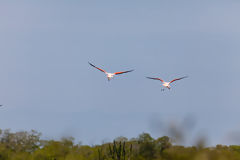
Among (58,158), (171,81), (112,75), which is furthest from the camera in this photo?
(58,158)

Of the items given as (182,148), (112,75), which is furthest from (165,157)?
(112,75)

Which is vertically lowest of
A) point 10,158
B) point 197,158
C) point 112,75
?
point 197,158

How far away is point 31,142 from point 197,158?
109 meters

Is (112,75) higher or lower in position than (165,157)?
higher

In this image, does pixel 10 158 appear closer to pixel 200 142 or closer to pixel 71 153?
pixel 71 153

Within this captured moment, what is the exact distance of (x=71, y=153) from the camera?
93812mm

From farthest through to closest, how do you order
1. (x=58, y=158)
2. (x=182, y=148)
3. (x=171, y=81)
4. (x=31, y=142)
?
(x=31, y=142) → (x=58, y=158) → (x=171, y=81) → (x=182, y=148)

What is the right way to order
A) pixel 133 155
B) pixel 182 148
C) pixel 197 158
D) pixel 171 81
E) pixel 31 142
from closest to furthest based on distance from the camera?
1. pixel 197 158
2. pixel 182 148
3. pixel 171 81
4. pixel 133 155
5. pixel 31 142

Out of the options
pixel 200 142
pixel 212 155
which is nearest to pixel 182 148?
pixel 200 142

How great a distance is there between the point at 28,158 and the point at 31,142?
921 inches

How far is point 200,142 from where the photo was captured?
761 inches

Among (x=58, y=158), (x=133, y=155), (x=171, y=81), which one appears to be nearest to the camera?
(x=171, y=81)

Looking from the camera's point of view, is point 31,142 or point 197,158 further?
point 31,142

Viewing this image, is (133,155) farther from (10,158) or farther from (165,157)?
(165,157)
